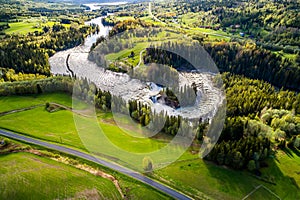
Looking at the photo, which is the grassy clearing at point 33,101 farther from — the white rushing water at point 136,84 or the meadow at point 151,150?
the white rushing water at point 136,84

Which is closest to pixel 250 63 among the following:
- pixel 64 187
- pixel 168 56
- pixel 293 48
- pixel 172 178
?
pixel 293 48

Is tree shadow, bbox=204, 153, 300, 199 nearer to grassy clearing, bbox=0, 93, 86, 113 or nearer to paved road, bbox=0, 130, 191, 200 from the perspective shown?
paved road, bbox=0, 130, 191, 200

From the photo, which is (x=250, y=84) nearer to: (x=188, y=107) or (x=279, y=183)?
(x=188, y=107)

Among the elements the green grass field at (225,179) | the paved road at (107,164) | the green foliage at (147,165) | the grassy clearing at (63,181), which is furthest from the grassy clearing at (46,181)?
the green grass field at (225,179)

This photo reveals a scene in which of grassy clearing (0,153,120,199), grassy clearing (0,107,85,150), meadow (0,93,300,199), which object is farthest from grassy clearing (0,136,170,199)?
grassy clearing (0,107,85,150)

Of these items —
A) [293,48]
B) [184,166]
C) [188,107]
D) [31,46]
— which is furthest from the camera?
[31,46]

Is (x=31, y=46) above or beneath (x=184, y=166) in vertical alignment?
above
